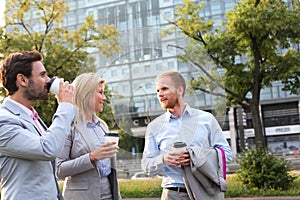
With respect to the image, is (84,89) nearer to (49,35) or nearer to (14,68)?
(14,68)

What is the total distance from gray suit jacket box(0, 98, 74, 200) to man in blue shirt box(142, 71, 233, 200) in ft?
2.71

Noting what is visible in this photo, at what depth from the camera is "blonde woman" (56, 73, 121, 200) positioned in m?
2.86

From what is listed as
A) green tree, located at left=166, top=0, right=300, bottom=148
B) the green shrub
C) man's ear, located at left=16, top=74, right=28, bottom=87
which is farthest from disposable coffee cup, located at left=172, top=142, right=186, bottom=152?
green tree, located at left=166, top=0, right=300, bottom=148

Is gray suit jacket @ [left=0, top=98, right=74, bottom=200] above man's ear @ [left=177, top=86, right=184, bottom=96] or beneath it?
beneath

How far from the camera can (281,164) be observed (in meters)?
9.73

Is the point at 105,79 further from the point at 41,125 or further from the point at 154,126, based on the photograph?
the point at 41,125

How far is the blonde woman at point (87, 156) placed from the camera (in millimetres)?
2863

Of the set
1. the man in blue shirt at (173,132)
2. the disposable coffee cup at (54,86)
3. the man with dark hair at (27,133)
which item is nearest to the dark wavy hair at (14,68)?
the man with dark hair at (27,133)

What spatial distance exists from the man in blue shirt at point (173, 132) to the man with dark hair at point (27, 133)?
0.77 metres

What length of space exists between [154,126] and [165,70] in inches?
16.4

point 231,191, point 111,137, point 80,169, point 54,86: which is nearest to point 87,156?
point 80,169

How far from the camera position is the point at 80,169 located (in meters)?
2.85

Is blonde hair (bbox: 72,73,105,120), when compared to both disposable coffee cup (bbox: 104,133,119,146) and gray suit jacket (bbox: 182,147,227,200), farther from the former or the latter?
gray suit jacket (bbox: 182,147,227,200)

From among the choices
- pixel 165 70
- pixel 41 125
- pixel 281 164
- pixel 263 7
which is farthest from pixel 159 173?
pixel 263 7
